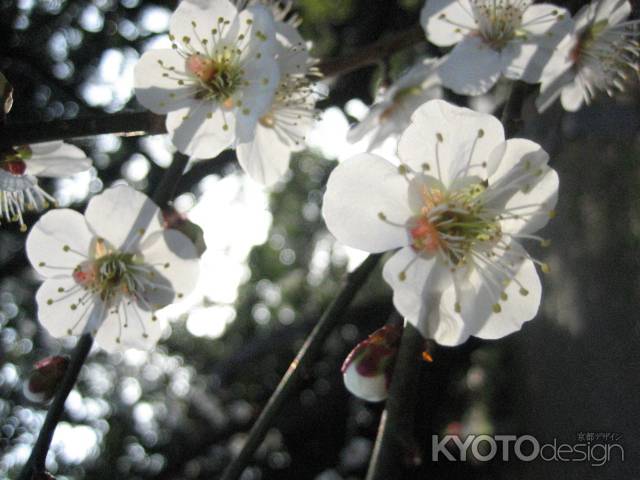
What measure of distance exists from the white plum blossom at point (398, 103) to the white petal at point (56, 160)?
0.60 m

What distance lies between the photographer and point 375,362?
3.35 ft

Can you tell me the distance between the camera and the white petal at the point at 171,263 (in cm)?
117

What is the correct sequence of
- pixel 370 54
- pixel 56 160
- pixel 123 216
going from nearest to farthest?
pixel 123 216 → pixel 56 160 → pixel 370 54

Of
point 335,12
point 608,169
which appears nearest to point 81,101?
point 335,12

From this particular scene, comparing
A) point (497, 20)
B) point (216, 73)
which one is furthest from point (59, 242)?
point (497, 20)

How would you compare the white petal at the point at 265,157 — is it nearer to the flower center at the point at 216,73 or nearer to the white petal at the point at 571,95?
the flower center at the point at 216,73

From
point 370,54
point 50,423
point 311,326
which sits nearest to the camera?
point 50,423

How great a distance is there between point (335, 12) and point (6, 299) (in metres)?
2.70

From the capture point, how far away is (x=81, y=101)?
2.91m

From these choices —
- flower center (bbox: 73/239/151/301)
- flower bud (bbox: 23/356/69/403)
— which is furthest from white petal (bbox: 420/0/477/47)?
flower bud (bbox: 23/356/69/403)

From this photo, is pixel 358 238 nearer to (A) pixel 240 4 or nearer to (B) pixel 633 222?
(A) pixel 240 4

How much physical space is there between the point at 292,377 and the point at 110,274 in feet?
1.52

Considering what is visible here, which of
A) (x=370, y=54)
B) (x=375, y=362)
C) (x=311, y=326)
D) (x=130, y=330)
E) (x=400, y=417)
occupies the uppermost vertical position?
(x=370, y=54)

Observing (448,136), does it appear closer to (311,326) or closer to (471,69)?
(471,69)
